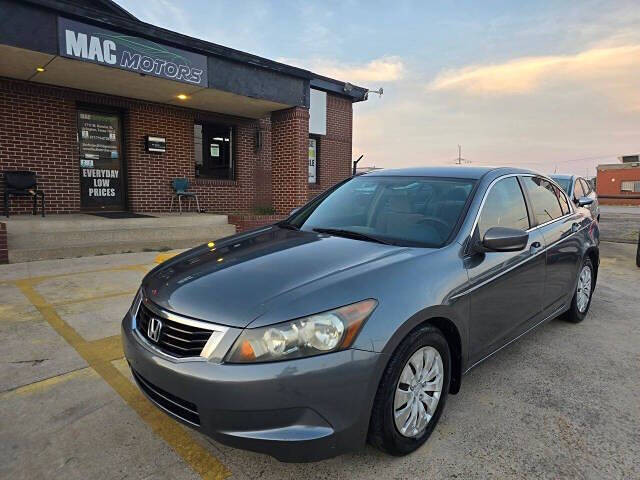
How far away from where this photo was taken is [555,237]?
380 cm

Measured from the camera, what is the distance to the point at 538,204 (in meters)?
3.85

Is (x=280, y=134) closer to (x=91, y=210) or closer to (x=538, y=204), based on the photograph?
(x=91, y=210)

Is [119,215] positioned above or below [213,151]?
below

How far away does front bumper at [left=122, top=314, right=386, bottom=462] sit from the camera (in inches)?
72.9

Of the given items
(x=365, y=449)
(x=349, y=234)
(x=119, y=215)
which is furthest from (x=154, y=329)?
(x=119, y=215)

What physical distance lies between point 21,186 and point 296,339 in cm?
833

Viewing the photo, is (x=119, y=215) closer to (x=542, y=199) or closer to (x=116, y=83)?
(x=116, y=83)

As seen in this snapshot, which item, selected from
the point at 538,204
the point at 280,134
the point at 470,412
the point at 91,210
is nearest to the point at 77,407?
the point at 470,412

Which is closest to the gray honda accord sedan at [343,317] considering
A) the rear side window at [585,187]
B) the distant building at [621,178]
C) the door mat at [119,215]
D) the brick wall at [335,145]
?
the door mat at [119,215]

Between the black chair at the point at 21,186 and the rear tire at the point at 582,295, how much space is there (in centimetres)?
844

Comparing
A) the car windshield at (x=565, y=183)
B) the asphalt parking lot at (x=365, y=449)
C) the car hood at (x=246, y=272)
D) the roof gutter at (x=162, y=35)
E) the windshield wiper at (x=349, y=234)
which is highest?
the roof gutter at (x=162, y=35)

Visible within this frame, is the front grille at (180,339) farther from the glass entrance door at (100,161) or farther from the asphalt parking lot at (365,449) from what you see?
the glass entrance door at (100,161)

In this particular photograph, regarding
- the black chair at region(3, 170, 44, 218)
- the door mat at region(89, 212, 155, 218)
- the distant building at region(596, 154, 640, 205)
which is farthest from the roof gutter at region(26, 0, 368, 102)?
the distant building at region(596, 154, 640, 205)

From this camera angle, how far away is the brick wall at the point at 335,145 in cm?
1474
